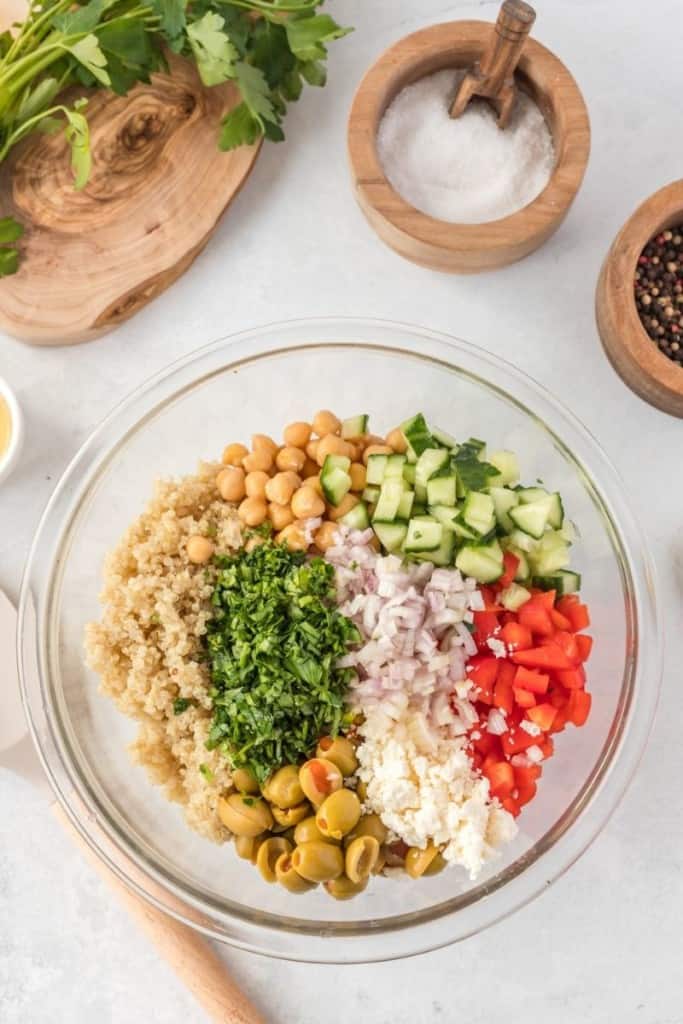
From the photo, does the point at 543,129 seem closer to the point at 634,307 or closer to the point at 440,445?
the point at 634,307

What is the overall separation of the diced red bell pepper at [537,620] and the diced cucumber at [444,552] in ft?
0.63

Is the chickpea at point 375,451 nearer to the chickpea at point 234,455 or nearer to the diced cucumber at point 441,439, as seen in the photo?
the diced cucumber at point 441,439

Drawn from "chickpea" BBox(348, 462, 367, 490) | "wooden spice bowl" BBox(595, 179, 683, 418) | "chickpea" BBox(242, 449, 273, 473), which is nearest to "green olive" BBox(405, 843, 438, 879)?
"chickpea" BBox(348, 462, 367, 490)

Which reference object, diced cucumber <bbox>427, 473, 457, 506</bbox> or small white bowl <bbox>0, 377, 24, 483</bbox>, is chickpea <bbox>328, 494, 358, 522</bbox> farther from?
small white bowl <bbox>0, 377, 24, 483</bbox>

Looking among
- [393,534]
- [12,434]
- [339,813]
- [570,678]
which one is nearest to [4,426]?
[12,434]

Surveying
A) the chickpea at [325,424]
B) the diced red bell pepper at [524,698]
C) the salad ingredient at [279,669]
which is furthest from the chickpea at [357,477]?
the diced red bell pepper at [524,698]

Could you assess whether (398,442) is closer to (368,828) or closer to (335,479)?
(335,479)

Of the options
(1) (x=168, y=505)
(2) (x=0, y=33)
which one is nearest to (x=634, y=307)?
(1) (x=168, y=505)

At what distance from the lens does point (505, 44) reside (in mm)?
2057

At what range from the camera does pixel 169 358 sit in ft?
8.00

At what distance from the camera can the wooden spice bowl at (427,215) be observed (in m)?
2.19

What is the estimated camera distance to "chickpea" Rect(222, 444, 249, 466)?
2172mm

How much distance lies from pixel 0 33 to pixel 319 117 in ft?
2.62

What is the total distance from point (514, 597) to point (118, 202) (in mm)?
1367
